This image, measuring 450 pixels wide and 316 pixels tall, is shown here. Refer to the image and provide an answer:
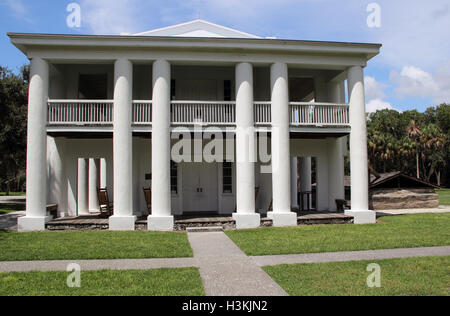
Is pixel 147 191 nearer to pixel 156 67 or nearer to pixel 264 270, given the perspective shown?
pixel 156 67

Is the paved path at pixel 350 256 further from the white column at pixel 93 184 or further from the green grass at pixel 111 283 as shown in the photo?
the white column at pixel 93 184

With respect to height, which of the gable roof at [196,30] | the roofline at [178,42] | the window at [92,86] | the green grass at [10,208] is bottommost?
the green grass at [10,208]

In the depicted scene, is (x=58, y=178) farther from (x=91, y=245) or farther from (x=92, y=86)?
(x=91, y=245)

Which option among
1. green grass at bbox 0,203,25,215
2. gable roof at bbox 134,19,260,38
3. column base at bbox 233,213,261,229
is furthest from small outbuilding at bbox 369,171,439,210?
green grass at bbox 0,203,25,215

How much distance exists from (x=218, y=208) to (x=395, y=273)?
9997 mm

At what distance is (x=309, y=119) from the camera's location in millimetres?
14430

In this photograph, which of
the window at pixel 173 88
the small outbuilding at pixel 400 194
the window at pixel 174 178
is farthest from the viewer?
the small outbuilding at pixel 400 194

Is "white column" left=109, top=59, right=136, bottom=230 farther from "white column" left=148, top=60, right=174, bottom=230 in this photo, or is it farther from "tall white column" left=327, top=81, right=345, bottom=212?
"tall white column" left=327, top=81, right=345, bottom=212

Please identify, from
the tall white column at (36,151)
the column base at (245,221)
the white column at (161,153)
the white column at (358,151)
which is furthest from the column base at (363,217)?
the tall white column at (36,151)

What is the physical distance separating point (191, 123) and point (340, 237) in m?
6.26

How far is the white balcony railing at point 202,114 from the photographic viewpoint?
44.5 ft

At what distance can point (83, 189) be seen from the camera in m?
17.2

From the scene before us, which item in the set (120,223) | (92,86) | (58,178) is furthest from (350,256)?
(92,86)

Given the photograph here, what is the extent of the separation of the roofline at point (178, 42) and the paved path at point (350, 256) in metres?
7.82
